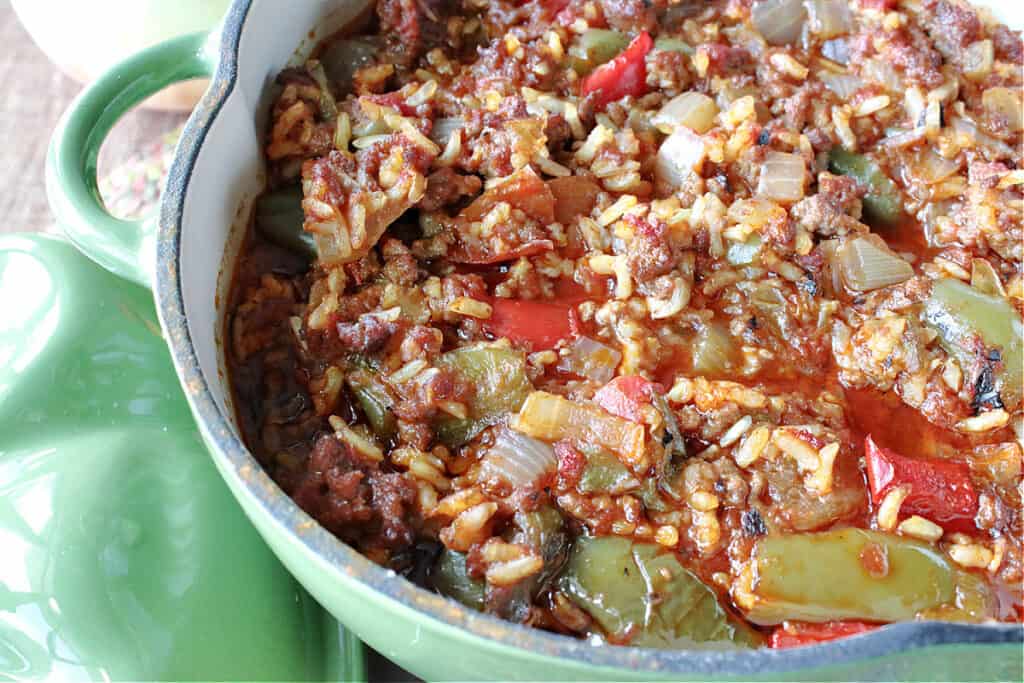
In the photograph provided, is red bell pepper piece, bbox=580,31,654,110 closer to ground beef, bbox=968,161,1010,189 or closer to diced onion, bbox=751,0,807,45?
diced onion, bbox=751,0,807,45

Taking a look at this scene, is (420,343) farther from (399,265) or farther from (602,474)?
(602,474)

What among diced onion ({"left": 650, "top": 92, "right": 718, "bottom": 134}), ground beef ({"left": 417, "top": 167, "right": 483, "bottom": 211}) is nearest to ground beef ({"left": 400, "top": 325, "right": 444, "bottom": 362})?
ground beef ({"left": 417, "top": 167, "right": 483, "bottom": 211})

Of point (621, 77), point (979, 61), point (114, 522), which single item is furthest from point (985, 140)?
point (114, 522)

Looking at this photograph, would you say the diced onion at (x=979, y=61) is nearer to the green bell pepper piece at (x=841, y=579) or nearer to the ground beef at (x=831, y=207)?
the ground beef at (x=831, y=207)

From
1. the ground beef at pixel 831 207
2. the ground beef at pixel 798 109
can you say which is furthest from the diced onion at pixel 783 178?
the ground beef at pixel 798 109

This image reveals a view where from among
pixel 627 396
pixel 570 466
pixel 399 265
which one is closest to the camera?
pixel 570 466

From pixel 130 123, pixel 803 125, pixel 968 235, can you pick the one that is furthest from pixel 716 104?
pixel 130 123
